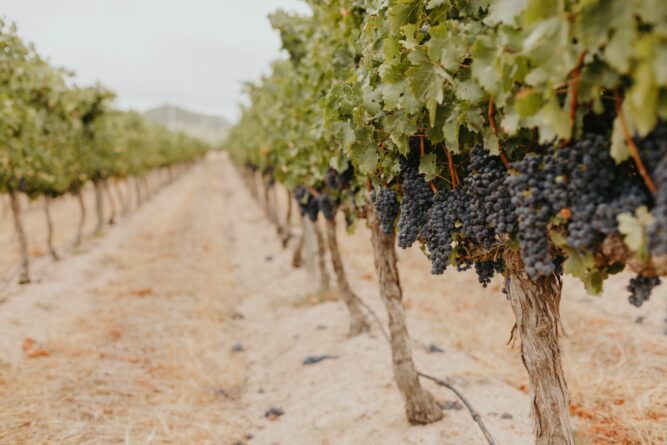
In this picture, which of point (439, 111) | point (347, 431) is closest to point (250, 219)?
point (347, 431)

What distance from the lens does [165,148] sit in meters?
43.7

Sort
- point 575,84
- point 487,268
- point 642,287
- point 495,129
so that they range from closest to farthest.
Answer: point 575,84
point 642,287
point 495,129
point 487,268

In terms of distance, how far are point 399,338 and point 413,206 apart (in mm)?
2248

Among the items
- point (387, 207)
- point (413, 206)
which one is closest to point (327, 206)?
point (387, 207)

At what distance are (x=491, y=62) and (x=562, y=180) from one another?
0.64m

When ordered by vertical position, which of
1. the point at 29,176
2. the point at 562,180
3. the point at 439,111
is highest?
the point at 439,111

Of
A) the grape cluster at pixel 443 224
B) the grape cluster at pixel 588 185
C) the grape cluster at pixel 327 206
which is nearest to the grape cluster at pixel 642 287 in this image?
the grape cluster at pixel 588 185

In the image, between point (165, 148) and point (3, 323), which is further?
point (165, 148)

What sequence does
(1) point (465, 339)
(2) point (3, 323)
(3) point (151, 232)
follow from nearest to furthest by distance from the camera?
(1) point (465, 339) → (2) point (3, 323) → (3) point (151, 232)

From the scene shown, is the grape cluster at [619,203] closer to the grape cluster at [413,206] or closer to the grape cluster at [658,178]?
the grape cluster at [658,178]

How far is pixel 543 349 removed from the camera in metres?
3.23

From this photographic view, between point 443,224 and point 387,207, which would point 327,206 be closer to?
point 387,207

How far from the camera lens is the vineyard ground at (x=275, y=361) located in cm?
556

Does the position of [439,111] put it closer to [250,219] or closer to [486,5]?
[486,5]
